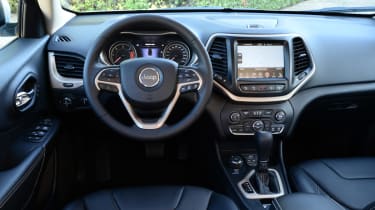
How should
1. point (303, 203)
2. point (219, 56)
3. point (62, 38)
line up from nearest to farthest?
point (303, 203) < point (219, 56) < point (62, 38)

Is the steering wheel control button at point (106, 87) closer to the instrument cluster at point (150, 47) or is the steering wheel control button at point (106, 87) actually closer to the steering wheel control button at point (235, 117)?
the instrument cluster at point (150, 47)

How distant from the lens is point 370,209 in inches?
74.4

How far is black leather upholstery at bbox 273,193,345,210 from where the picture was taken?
5.17ft

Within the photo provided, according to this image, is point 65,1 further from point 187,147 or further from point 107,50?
point 187,147

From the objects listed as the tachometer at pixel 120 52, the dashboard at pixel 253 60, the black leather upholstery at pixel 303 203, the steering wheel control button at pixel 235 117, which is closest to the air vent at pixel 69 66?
the dashboard at pixel 253 60

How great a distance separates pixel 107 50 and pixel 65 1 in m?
0.69

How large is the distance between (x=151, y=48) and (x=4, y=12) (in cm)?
68

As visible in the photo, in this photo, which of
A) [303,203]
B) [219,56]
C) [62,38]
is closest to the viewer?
[303,203]

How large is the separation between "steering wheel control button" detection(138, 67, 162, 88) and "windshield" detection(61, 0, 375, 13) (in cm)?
70

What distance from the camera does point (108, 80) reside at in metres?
1.81

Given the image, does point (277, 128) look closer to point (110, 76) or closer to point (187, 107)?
point (187, 107)

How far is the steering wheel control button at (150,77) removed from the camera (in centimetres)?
179

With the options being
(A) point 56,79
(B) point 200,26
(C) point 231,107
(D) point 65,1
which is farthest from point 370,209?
(D) point 65,1

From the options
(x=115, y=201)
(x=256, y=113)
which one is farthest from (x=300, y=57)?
(x=115, y=201)
